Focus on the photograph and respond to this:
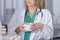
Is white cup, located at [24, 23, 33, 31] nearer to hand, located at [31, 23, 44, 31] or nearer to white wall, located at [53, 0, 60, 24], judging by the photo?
hand, located at [31, 23, 44, 31]

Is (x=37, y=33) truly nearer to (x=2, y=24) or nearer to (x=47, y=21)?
(x=47, y=21)

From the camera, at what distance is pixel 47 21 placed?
6.45ft

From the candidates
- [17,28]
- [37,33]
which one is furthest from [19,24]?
[37,33]

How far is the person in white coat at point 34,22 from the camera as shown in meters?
1.96

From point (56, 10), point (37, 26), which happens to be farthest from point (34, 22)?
point (56, 10)

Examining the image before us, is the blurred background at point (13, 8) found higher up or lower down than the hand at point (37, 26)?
higher up

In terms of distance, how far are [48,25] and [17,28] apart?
0.80ft

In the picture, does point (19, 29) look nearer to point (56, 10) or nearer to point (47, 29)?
point (47, 29)

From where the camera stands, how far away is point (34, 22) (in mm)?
1964

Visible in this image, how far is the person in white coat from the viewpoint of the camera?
1963mm

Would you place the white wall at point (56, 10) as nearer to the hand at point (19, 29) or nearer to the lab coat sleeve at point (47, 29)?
the lab coat sleeve at point (47, 29)

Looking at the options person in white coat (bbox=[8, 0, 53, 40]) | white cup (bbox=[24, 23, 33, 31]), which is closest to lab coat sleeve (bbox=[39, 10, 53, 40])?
person in white coat (bbox=[8, 0, 53, 40])

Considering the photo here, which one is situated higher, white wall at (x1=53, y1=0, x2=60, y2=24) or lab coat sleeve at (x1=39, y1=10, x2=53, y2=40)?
white wall at (x1=53, y1=0, x2=60, y2=24)

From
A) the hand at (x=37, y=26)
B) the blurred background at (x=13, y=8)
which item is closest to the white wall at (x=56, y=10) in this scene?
the blurred background at (x=13, y=8)
